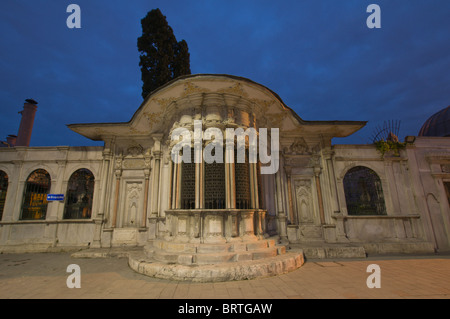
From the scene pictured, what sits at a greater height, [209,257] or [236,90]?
[236,90]

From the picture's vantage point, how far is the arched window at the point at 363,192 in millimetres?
8524

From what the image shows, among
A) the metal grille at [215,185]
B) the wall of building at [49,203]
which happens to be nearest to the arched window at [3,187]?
the wall of building at [49,203]

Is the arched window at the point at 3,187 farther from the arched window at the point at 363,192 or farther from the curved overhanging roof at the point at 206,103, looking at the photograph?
the arched window at the point at 363,192

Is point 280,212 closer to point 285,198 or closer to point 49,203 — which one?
point 285,198

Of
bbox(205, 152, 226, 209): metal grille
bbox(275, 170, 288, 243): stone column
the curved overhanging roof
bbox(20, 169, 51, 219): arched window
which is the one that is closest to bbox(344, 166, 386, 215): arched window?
the curved overhanging roof

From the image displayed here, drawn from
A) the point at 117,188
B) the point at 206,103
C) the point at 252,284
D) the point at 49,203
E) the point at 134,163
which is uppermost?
the point at 206,103

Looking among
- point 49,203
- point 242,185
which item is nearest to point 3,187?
point 49,203

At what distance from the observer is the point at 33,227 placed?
324 inches

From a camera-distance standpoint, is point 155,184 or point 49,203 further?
point 49,203

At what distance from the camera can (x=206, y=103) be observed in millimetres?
6867

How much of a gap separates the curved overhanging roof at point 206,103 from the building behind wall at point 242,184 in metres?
0.04

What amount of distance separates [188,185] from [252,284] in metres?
3.39

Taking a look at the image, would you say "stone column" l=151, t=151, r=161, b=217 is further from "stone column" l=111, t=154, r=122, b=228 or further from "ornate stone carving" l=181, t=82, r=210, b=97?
"ornate stone carving" l=181, t=82, r=210, b=97

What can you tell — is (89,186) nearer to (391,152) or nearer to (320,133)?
(320,133)
